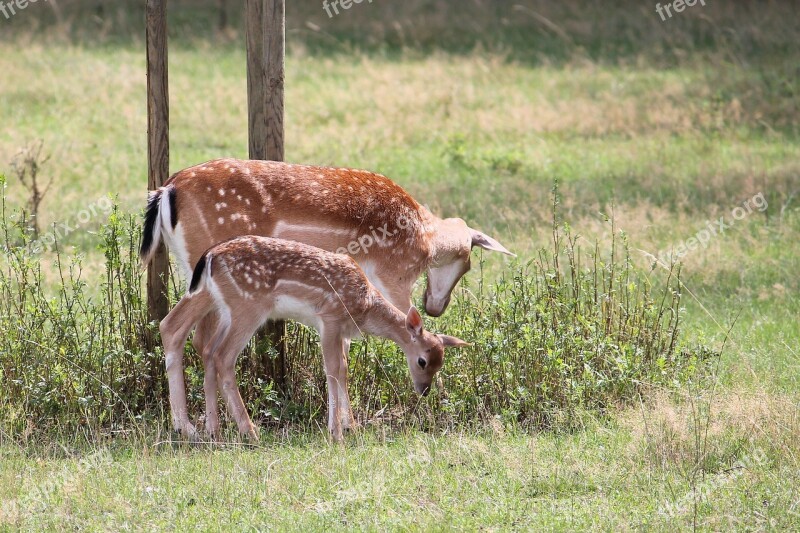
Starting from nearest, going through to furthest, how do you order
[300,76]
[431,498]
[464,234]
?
[431,498] < [464,234] < [300,76]

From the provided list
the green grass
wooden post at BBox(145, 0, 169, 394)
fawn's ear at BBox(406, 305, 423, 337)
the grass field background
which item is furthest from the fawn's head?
wooden post at BBox(145, 0, 169, 394)

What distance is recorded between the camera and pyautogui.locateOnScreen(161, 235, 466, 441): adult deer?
21.3 feet

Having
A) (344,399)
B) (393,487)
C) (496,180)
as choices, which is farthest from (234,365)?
(496,180)

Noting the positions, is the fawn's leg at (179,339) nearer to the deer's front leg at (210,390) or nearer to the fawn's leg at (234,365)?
the deer's front leg at (210,390)

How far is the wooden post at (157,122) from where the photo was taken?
7109 mm

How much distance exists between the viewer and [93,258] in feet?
35.8

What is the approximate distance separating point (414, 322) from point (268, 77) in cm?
181

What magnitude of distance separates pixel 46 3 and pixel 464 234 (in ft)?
57.7

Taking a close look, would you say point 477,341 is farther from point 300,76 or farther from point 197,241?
point 300,76

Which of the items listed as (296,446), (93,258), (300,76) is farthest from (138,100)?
(296,446)

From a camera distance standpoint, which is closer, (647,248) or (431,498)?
(431,498)

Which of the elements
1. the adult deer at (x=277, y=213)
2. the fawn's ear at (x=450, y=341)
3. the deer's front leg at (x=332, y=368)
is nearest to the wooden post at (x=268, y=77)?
the adult deer at (x=277, y=213)

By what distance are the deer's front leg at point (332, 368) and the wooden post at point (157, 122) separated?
1.14 metres

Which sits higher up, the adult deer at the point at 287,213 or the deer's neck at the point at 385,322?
the adult deer at the point at 287,213
